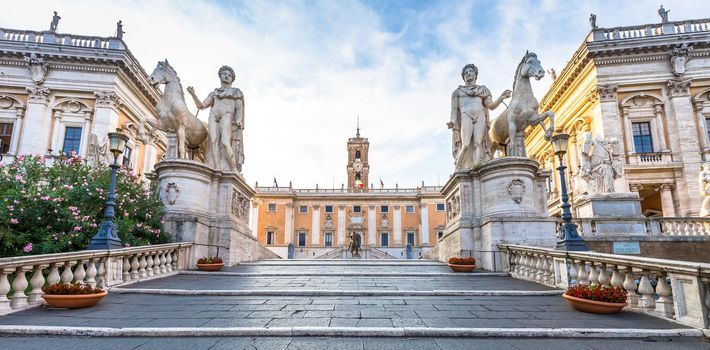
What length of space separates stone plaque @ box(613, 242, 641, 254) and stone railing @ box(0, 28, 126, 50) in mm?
Answer: 29382

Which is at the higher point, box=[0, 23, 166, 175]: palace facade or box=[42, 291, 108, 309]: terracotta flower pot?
box=[0, 23, 166, 175]: palace facade

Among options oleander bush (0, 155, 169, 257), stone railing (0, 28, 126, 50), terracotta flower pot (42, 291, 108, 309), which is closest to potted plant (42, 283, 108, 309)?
terracotta flower pot (42, 291, 108, 309)

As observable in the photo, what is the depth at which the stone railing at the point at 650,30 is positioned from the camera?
79.9 ft

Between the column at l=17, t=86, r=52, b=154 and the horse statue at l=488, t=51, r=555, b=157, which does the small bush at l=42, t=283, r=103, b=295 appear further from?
the column at l=17, t=86, r=52, b=154

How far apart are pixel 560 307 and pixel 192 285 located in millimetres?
6221

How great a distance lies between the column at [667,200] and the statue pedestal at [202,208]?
2388cm

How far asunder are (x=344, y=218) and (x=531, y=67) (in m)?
51.6

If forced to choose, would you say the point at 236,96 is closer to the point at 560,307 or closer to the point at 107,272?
the point at 107,272

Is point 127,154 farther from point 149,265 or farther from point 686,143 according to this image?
point 686,143

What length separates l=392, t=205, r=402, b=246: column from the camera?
198ft

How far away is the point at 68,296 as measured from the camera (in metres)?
5.11

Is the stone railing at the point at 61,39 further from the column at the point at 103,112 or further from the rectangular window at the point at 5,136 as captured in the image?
the rectangular window at the point at 5,136

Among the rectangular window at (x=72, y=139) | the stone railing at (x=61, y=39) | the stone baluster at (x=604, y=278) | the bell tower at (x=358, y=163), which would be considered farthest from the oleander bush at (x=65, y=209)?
the bell tower at (x=358, y=163)

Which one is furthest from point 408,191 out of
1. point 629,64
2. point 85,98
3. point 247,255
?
point 247,255
